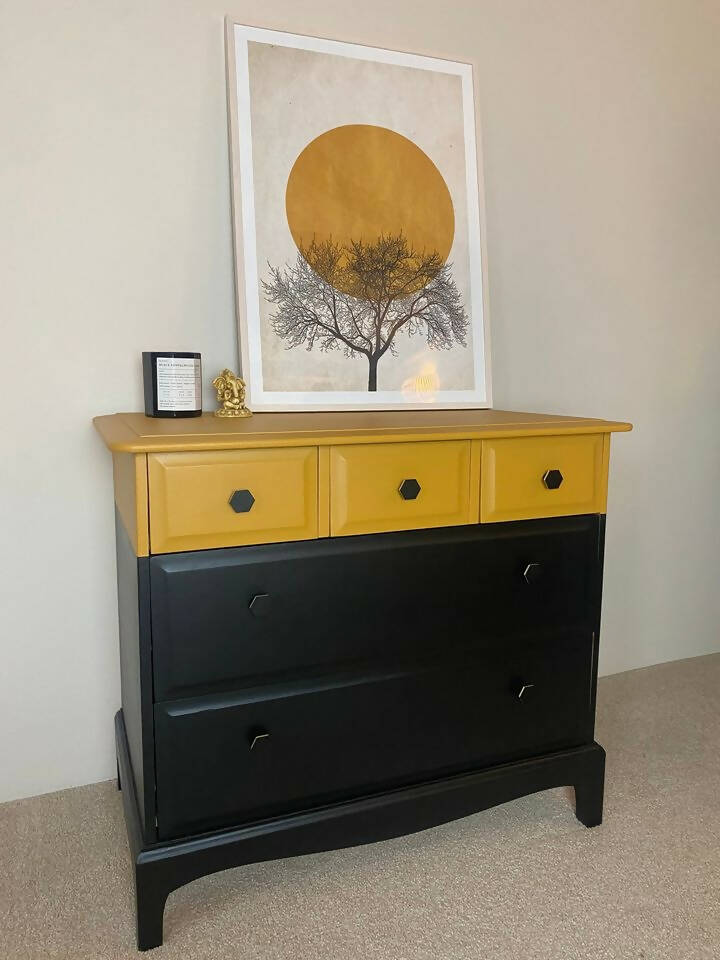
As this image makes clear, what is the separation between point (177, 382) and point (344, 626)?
654mm

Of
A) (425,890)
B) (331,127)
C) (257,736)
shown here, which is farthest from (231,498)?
(331,127)

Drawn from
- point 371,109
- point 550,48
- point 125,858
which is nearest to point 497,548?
point 125,858

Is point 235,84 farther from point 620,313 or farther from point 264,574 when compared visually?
point 620,313

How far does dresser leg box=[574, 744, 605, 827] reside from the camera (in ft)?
5.94

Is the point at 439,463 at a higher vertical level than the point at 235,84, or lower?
lower

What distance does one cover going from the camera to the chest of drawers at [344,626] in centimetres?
139

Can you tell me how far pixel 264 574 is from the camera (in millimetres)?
1433

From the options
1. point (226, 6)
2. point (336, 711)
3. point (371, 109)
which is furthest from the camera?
point (371, 109)

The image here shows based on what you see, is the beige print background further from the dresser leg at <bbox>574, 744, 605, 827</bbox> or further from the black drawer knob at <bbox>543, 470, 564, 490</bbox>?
the dresser leg at <bbox>574, 744, 605, 827</bbox>

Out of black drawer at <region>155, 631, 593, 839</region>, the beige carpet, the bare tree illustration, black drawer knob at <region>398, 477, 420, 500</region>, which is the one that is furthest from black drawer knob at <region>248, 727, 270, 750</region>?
the bare tree illustration

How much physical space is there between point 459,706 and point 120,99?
5.17 ft

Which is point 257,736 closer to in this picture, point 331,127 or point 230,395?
point 230,395

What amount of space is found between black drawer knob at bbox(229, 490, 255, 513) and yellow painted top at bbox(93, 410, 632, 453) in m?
0.09

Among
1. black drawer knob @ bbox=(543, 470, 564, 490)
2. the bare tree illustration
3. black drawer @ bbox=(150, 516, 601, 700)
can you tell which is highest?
the bare tree illustration
